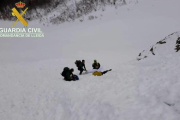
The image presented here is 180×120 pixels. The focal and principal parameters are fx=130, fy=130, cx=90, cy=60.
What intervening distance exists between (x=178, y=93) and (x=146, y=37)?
59.1 ft

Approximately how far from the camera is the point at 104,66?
12.9 meters

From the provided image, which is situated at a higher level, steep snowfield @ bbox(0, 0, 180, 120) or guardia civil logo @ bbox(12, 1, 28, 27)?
guardia civil logo @ bbox(12, 1, 28, 27)

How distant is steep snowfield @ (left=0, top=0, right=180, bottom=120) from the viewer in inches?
168

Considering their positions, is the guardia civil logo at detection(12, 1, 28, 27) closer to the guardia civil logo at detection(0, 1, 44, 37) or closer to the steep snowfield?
the guardia civil logo at detection(0, 1, 44, 37)

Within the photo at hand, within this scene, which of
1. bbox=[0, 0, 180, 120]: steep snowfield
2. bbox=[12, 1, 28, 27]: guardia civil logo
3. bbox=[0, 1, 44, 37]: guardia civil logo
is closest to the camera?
bbox=[0, 0, 180, 120]: steep snowfield

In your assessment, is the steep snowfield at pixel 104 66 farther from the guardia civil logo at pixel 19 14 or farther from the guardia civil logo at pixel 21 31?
the guardia civil logo at pixel 19 14

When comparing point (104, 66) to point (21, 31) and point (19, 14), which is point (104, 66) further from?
point (19, 14)

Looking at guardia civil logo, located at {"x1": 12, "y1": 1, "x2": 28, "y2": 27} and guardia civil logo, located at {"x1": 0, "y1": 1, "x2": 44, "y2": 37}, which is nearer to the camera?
guardia civil logo, located at {"x1": 0, "y1": 1, "x2": 44, "y2": 37}

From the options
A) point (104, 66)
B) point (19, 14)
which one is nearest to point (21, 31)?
point (19, 14)

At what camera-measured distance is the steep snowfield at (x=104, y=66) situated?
4273 mm

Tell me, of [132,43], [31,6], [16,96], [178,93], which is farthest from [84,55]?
[31,6]

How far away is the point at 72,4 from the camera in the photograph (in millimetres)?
31750

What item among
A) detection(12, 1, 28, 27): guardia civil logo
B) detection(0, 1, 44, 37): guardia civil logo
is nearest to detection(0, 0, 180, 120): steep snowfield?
detection(0, 1, 44, 37): guardia civil logo

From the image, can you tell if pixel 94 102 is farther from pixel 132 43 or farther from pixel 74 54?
pixel 132 43
